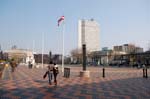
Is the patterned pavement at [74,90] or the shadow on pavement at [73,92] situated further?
the patterned pavement at [74,90]

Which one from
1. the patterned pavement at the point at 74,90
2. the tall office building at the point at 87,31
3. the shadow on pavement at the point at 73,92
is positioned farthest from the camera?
the tall office building at the point at 87,31

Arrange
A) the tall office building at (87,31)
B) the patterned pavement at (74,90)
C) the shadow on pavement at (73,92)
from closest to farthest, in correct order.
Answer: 1. the shadow on pavement at (73,92)
2. the patterned pavement at (74,90)
3. the tall office building at (87,31)

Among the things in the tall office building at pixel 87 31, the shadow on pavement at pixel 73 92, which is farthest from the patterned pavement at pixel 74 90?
the tall office building at pixel 87 31

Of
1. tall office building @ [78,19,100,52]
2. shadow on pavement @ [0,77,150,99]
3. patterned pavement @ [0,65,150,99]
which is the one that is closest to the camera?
shadow on pavement @ [0,77,150,99]

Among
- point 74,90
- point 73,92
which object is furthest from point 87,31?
point 73,92

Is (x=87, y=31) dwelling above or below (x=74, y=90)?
above

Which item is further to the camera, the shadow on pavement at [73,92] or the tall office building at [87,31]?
the tall office building at [87,31]

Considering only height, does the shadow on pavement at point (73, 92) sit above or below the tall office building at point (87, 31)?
below

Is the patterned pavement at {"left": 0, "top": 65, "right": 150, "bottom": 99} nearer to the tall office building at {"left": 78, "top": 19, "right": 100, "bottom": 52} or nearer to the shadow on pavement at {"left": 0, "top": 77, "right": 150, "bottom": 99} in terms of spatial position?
the shadow on pavement at {"left": 0, "top": 77, "right": 150, "bottom": 99}

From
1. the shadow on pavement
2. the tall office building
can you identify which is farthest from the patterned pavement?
the tall office building

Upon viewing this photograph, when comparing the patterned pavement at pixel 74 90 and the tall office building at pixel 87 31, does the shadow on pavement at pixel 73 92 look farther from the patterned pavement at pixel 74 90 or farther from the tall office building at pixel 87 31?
the tall office building at pixel 87 31

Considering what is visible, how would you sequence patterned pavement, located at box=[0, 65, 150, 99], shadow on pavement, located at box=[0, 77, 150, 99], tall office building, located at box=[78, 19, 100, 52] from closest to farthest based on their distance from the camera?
shadow on pavement, located at box=[0, 77, 150, 99]
patterned pavement, located at box=[0, 65, 150, 99]
tall office building, located at box=[78, 19, 100, 52]

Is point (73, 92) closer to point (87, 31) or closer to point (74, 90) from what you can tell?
point (74, 90)

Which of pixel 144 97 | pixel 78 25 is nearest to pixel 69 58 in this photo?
pixel 78 25
